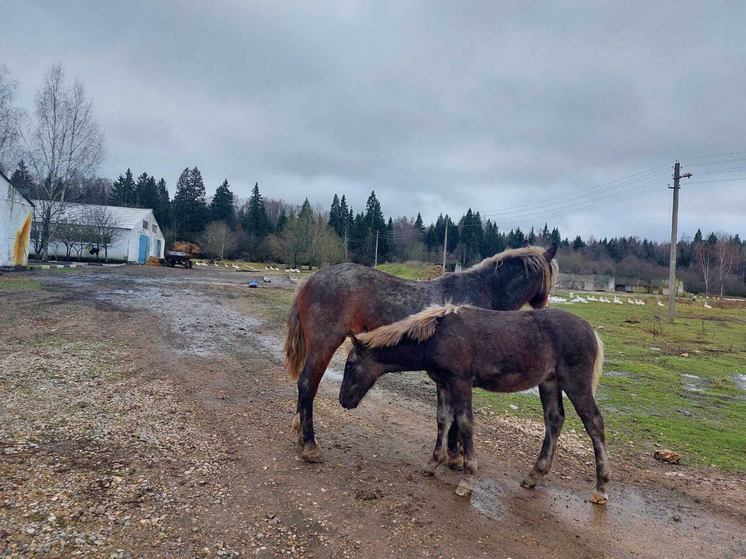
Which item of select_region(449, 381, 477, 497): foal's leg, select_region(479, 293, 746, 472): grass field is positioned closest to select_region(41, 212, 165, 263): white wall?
select_region(479, 293, 746, 472): grass field

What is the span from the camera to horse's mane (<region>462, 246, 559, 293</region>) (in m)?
6.00

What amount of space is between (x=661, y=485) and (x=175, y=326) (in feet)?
39.0

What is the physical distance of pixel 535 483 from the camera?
15.0 ft

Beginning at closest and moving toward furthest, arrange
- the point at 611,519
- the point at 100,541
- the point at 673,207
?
the point at 100,541, the point at 611,519, the point at 673,207

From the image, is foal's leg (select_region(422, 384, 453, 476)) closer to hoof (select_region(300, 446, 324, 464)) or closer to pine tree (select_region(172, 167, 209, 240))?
hoof (select_region(300, 446, 324, 464))

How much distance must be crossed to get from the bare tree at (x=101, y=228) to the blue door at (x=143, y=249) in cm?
352

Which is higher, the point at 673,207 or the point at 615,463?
the point at 673,207

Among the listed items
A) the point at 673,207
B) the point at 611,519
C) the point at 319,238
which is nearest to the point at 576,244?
the point at 319,238

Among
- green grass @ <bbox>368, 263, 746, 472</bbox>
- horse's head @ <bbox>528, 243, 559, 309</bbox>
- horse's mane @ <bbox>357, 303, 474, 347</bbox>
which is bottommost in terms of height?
green grass @ <bbox>368, 263, 746, 472</bbox>

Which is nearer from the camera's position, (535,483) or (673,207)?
(535,483)

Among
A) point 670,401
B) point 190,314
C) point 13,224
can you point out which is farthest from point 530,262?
point 13,224

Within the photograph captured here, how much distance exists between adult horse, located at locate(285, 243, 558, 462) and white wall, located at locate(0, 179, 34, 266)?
25955 mm

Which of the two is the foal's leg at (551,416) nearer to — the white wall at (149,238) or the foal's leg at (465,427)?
the foal's leg at (465,427)

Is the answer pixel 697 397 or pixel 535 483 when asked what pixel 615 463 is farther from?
pixel 697 397
